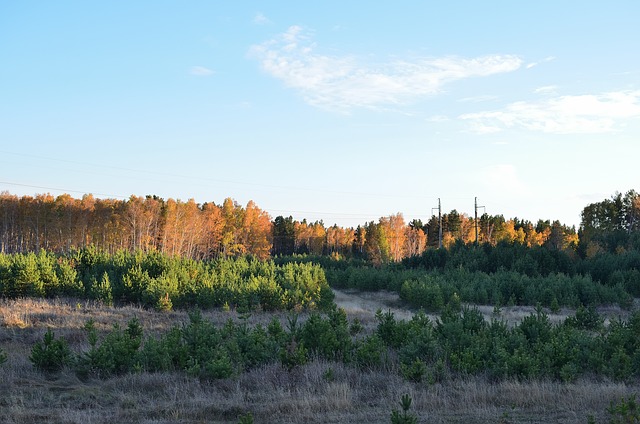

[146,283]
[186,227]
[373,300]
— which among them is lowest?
[373,300]

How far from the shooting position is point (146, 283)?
2167 cm

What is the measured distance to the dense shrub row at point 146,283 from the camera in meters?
21.2

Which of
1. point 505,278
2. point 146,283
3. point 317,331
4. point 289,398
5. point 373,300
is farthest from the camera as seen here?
point 505,278

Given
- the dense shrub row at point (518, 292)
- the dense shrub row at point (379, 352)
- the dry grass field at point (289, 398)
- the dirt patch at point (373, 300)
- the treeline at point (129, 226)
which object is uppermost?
the treeline at point (129, 226)

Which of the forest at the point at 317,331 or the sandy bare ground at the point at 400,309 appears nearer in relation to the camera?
the forest at the point at 317,331

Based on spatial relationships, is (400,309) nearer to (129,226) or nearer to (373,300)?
(373,300)

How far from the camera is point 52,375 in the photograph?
1006cm

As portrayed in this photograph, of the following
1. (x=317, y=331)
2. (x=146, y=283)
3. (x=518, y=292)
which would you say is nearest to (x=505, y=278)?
(x=518, y=292)

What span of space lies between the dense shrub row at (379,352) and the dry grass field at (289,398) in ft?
1.05

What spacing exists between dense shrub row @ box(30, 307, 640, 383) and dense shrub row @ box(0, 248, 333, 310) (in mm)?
9371

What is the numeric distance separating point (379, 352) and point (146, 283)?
13.5m

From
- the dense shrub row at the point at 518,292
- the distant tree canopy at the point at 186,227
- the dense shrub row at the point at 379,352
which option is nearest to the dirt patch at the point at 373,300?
the dense shrub row at the point at 518,292

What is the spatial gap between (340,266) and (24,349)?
4718 centimetres

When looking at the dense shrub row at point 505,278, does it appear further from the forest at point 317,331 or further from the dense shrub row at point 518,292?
the forest at point 317,331
